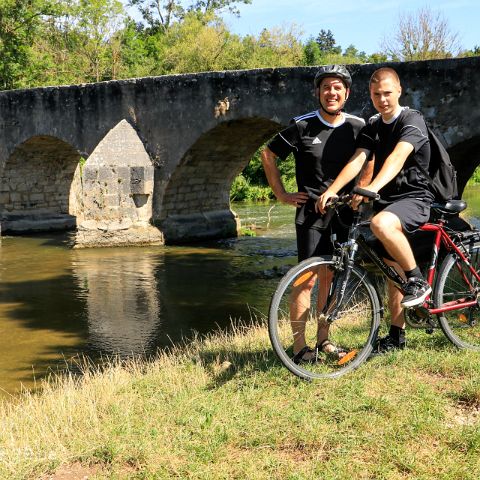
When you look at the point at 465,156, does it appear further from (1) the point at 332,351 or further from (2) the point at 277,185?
(1) the point at 332,351

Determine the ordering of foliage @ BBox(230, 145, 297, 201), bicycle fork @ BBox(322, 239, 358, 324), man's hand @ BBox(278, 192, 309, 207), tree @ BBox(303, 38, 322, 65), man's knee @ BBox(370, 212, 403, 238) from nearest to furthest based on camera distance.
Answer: man's knee @ BBox(370, 212, 403, 238) → bicycle fork @ BBox(322, 239, 358, 324) → man's hand @ BBox(278, 192, 309, 207) → foliage @ BBox(230, 145, 297, 201) → tree @ BBox(303, 38, 322, 65)

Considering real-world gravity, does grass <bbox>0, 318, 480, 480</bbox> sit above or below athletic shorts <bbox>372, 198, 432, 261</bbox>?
below

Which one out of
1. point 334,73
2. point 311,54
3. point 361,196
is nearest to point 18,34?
point 311,54

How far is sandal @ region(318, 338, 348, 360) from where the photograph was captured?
418cm

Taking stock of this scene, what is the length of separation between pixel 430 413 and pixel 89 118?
13.1m

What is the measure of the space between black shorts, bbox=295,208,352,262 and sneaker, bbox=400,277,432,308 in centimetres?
51

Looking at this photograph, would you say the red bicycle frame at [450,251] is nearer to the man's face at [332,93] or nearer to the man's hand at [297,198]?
the man's hand at [297,198]

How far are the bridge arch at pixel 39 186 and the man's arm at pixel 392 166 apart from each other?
13815 mm

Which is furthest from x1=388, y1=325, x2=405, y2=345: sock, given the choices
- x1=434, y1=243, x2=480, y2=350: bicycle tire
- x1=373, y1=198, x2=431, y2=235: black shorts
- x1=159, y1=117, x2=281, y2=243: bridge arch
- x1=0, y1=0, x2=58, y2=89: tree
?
x1=0, y1=0, x2=58, y2=89: tree

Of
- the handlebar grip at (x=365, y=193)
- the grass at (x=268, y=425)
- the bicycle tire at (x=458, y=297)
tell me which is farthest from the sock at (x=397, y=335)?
the handlebar grip at (x=365, y=193)

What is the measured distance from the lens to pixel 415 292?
392 centimetres

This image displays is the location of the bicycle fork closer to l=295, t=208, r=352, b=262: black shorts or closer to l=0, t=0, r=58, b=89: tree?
l=295, t=208, r=352, b=262: black shorts

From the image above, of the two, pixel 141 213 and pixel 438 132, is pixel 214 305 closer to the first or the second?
pixel 438 132

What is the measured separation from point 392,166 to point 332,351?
45.6 inches
